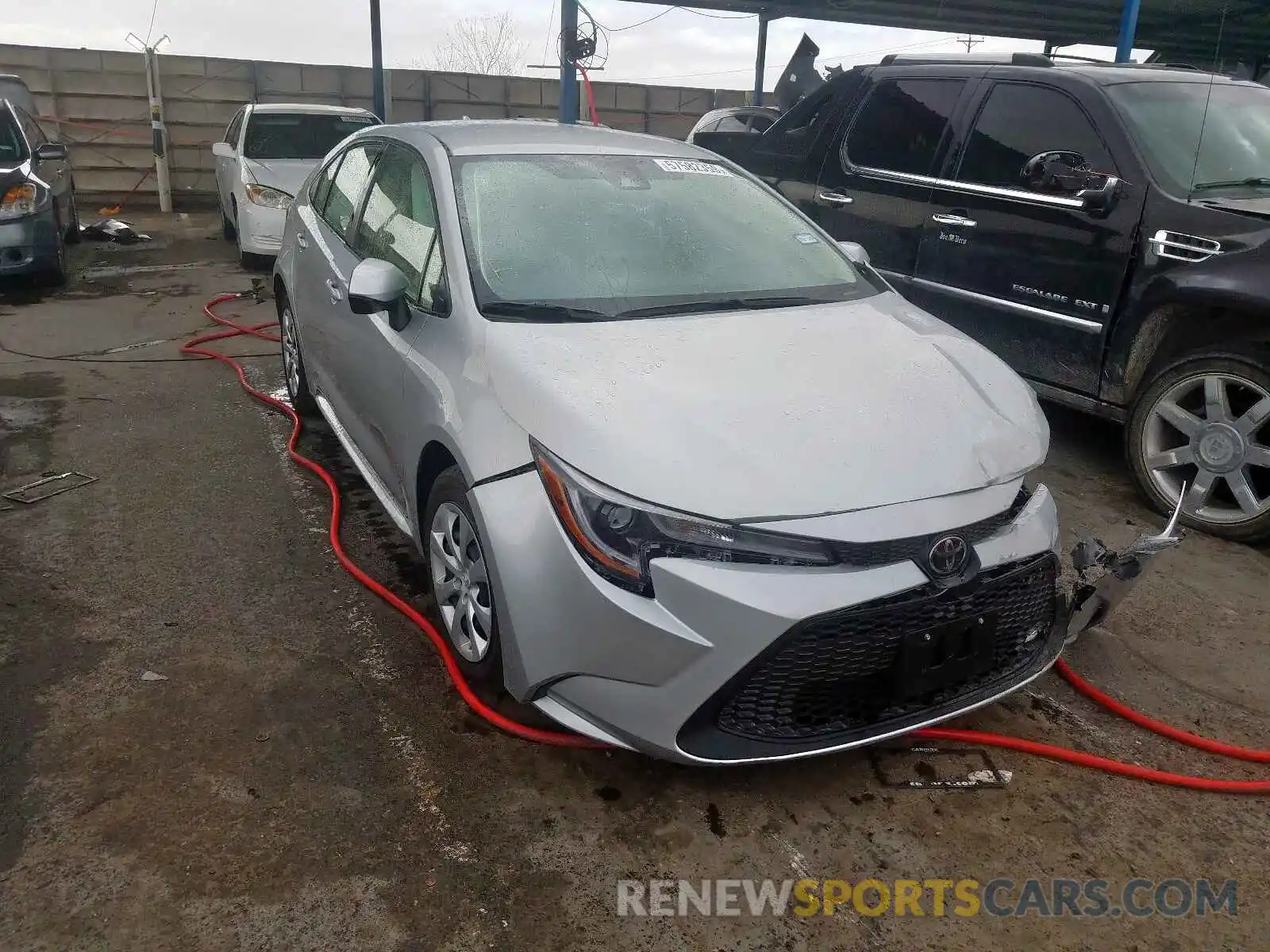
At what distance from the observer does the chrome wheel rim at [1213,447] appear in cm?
393

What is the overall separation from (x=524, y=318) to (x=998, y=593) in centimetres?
148

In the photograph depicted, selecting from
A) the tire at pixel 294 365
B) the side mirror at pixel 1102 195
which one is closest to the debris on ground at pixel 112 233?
the tire at pixel 294 365

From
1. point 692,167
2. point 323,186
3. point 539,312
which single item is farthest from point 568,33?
point 539,312

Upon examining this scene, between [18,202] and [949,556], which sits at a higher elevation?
[18,202]

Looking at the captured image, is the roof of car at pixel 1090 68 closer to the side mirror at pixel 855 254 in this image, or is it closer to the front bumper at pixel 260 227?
the side mirror at pixel 855 254

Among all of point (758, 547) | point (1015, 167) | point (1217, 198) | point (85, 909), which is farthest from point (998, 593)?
point (1015, 167)

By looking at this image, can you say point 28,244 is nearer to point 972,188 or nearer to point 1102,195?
point 972,188

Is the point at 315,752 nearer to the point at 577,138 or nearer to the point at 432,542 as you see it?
the point at 432,542

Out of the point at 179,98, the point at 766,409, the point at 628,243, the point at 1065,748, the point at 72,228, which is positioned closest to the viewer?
the point at 766,409

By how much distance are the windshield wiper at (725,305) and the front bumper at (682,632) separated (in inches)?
31.4

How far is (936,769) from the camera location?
2.66m

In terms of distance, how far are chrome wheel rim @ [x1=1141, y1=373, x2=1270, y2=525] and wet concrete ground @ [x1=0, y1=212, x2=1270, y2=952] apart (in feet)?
0.83

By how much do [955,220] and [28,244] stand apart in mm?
7089

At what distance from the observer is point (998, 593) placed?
2.45m
